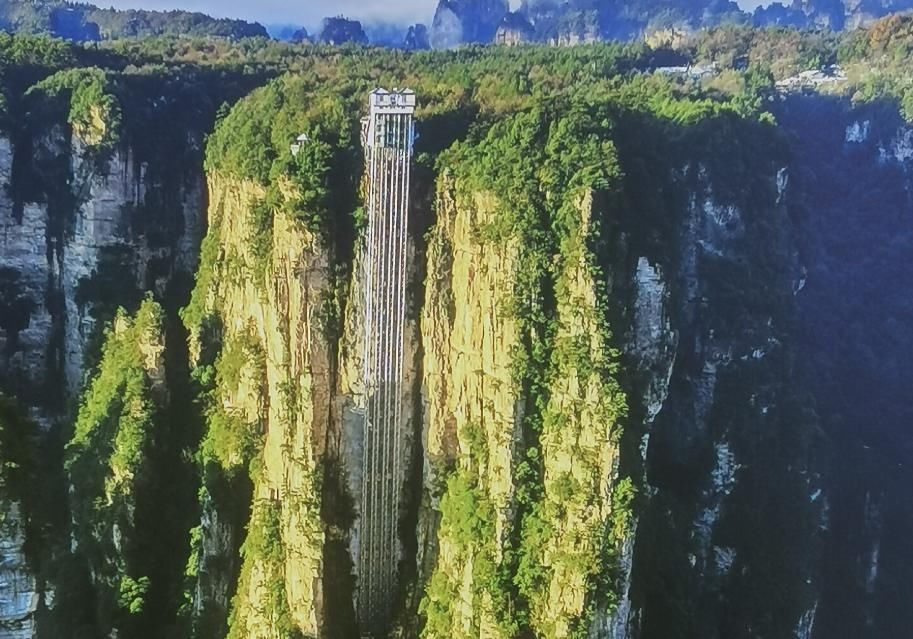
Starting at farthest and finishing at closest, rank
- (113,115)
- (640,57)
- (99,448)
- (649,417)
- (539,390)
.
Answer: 1. (640,57)
2. (113,115)
3. (99,448)
4. (649,417)
5. (539,390)

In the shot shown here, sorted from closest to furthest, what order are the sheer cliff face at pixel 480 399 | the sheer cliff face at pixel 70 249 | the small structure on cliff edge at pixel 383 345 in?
the sheer cliff face at pixel 480 399
the small structure on cliff edge at pixel 383 345
the sheer cliff face at pixel 70 249

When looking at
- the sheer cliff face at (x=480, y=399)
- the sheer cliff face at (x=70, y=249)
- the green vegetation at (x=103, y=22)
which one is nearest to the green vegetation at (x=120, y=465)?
the sheer cliff face at (x=480, y=399)

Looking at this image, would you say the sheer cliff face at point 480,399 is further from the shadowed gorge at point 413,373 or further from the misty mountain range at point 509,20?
the misty mountain range at point 509,20

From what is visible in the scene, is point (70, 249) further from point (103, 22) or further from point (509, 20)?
point (509, 20)

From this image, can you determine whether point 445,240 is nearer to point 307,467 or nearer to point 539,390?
point 539,390

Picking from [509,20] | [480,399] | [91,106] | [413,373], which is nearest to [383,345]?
[413,373]

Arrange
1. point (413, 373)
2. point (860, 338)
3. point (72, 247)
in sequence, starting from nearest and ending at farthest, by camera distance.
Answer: point (413, 373)
point (72, 247)
point (860, 338)

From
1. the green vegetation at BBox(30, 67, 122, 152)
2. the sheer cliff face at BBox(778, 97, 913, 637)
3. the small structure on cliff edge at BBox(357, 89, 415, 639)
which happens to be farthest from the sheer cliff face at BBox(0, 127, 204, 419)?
the sheer cliff face at BBox(778, 97, 913, 637)

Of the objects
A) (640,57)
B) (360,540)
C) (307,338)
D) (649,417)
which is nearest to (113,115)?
(307,338)

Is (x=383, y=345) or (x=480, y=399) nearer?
(x=480, y=399)
